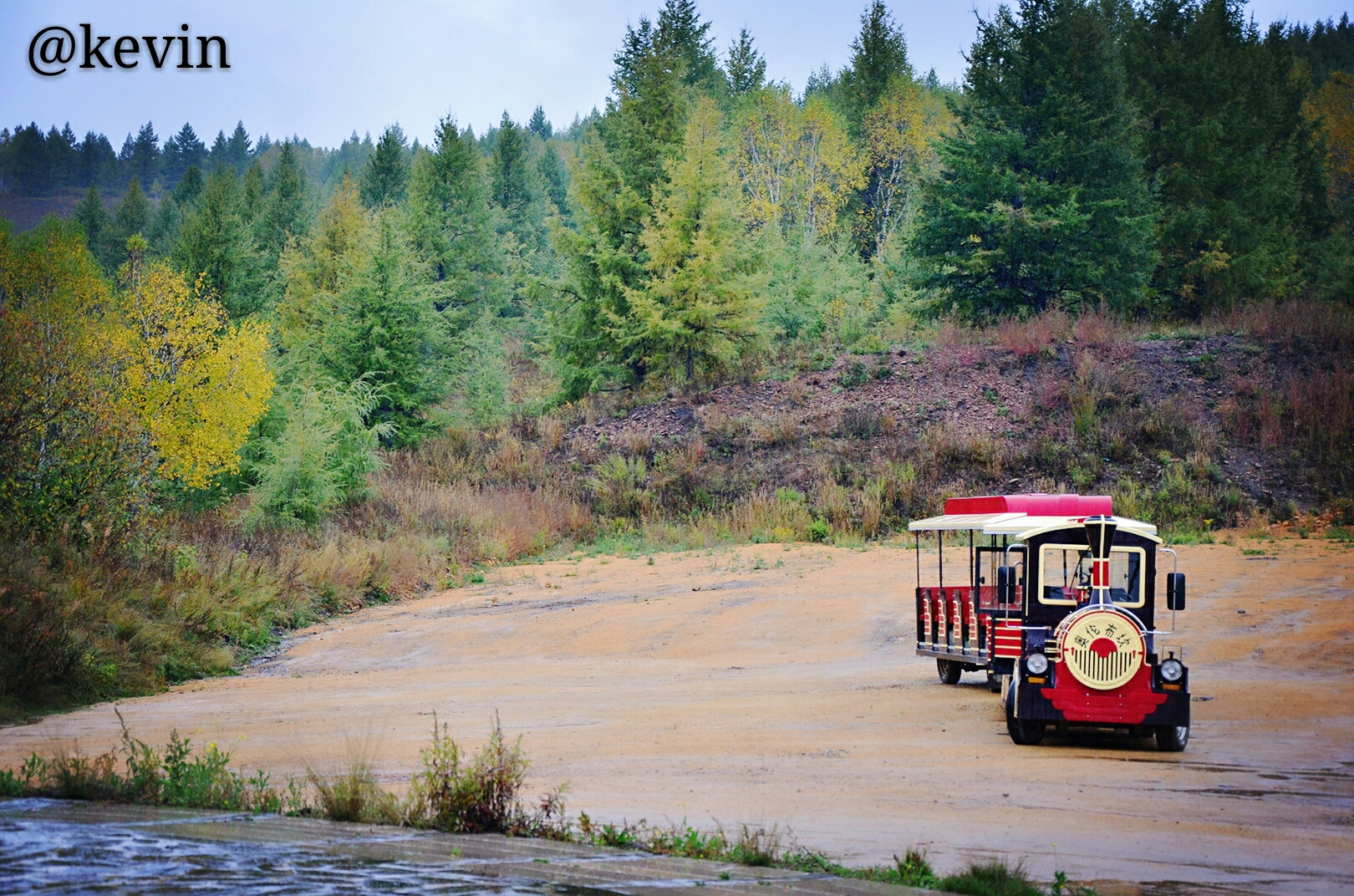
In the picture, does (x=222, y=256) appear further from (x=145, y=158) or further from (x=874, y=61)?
(x=145, y=158)

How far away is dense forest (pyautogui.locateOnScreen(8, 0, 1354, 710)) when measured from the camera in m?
21.4

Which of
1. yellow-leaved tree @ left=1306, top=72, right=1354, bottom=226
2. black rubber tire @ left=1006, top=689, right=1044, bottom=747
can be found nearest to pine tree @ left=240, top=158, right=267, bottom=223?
yellow-leaved tree @ left=1306, top=72, right=1354, bottom=226

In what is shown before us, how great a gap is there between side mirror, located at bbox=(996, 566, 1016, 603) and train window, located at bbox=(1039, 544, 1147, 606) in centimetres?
40

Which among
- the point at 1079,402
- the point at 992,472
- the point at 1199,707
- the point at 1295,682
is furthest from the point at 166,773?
the point at 1079,402

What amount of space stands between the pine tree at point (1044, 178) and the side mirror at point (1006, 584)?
1015 inches

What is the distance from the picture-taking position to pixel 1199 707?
14.8m

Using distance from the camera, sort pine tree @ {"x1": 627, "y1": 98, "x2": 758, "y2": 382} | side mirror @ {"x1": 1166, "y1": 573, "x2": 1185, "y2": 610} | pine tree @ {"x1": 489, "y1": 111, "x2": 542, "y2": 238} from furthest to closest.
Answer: pine tree @ {"x1": 489, "y1": 111, "x2": 542, "y2": 238} < pine tree @ {"x1": 627, "y1": 98, "x2": 758, "y2": 382} < side mirror @ {"x1": 1166, "y1": 573, "x2": 1185, "y2": 610}

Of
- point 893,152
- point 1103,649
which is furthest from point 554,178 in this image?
point 1103,649

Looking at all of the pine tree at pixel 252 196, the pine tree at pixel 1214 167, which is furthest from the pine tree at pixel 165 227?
the pine tree at pixel 1214 167

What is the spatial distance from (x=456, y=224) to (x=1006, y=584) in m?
53.1

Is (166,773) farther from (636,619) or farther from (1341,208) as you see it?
(1341,208)

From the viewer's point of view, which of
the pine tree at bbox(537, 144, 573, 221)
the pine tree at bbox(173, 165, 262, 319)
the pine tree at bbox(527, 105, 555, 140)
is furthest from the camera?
the pine tree at bbox(527, 105, 555, 140)

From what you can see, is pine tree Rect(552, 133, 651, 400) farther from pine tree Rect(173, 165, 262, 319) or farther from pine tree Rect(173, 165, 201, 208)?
pine tree Rect(173, 165, 201, 208)

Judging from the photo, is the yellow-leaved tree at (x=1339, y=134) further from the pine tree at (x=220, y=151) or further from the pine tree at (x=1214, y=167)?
the pine tree at (x=220, y=151)
